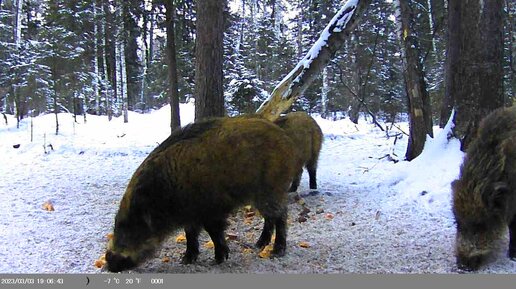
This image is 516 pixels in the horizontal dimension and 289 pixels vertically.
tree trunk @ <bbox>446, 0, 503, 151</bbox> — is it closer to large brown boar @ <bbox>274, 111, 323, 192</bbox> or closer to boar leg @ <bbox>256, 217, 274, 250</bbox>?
large brown boar @ <bbox>274, 111, 323, 192</bbox>

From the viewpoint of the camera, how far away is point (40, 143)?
13.7 m

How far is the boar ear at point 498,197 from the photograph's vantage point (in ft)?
12.6

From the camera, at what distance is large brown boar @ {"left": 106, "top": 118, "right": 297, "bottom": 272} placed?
13.5ft

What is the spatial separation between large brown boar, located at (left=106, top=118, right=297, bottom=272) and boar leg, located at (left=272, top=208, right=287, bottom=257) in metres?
0.18

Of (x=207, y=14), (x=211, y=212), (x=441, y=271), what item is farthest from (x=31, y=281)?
(x=207, y=14)

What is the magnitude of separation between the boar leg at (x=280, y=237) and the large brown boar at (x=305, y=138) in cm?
254

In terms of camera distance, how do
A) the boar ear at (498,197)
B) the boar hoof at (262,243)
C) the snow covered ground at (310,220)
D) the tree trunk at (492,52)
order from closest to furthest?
the boar ear at (498,197), the snow covered ground at (310,220), the boar hoof at (262,243), the tree trunk at (492,52)

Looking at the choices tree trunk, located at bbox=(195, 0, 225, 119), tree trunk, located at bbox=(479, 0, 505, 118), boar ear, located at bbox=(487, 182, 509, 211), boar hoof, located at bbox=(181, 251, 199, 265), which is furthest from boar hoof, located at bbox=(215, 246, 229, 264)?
tree trunk, located at bbox=(479, 0, 505, 118)

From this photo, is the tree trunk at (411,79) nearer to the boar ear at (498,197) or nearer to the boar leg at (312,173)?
the boar leg at (312,173)

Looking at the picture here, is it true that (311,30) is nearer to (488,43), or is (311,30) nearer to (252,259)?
(488,43)

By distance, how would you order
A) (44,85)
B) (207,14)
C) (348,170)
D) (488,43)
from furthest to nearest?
1. (44,85)
2. (348,170)
3. (207,14)
4. (488,43)

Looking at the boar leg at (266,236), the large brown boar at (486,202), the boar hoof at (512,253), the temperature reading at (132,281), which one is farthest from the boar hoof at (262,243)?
the boar hoof at (512,253)

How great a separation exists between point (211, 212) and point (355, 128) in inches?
518

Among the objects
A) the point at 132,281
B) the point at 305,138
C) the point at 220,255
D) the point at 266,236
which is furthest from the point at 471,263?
the point at 305,138
